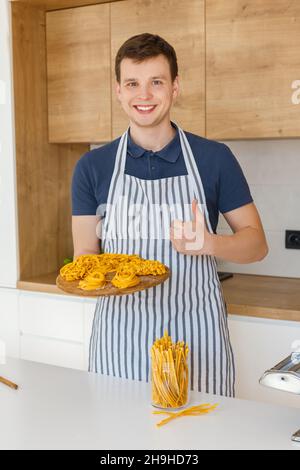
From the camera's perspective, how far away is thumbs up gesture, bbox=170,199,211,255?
164cm

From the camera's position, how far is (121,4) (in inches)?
113

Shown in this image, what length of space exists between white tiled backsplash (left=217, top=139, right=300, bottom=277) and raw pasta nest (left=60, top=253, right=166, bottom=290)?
135 cm

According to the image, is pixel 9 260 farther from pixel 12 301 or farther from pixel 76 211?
pixel 76 211

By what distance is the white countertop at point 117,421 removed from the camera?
1.20 meters

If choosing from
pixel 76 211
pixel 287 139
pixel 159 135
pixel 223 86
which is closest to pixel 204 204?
pixel 159 135

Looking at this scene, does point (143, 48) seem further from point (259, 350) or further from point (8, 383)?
point (259, 350)

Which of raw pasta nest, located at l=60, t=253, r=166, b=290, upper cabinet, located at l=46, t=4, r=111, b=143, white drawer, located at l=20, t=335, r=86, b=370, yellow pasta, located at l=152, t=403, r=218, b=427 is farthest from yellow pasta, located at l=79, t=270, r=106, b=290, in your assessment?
upper cabinet, located at l=46, t=4, r=111, b=143

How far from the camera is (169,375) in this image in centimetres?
132

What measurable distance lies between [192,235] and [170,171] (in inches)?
12.5

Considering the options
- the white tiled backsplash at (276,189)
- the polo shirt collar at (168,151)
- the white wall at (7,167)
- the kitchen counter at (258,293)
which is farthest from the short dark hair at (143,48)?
the white wall at (7,167)

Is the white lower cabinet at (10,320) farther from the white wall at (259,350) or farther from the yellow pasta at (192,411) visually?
the yellow pasta at (192,411)

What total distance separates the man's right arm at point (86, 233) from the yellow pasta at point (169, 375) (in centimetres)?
66

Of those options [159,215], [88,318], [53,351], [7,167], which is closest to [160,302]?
[159,215]

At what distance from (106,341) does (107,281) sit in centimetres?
33
